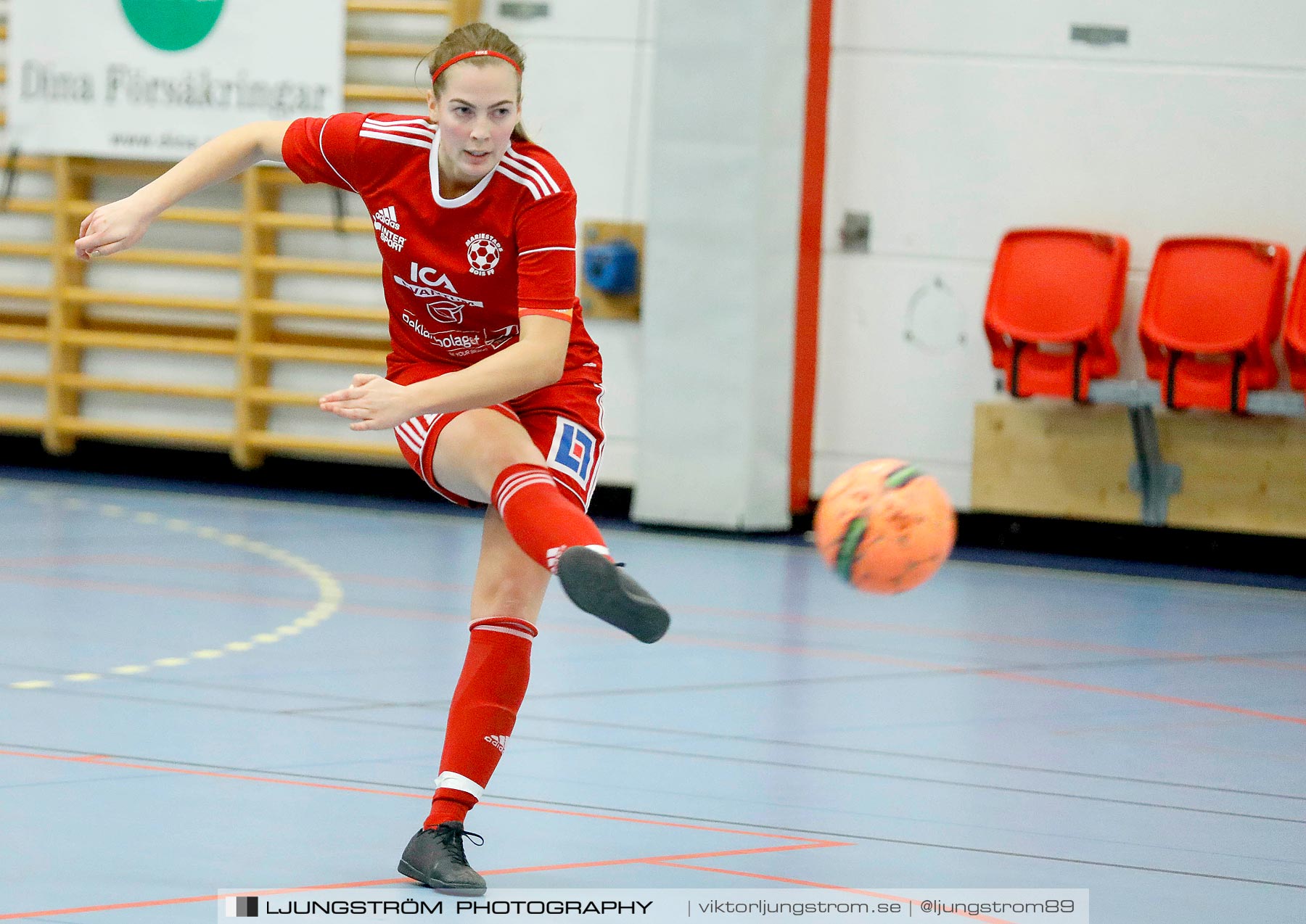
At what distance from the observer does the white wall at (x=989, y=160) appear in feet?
25.7

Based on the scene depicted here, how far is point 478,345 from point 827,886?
43.2 inches

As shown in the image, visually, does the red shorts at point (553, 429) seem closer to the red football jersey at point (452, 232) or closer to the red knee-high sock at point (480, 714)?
the red football jersey at point (452, 232)

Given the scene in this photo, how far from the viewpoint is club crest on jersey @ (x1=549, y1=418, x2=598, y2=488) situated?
305 centimetres

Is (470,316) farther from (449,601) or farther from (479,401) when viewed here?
(449,601)

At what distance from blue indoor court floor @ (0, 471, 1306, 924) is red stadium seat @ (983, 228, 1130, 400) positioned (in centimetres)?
90

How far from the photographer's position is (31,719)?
415cm

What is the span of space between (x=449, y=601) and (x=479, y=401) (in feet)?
11.6

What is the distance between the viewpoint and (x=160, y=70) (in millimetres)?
9117

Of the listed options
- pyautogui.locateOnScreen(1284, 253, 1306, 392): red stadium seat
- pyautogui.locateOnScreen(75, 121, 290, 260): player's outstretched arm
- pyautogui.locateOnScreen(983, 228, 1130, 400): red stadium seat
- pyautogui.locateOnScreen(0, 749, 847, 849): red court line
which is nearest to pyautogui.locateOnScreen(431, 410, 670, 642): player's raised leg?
pyautogui.locateOnScreen(75, 121, 290, 260): player's outstretched arm

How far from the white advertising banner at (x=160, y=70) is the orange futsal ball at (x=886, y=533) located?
6.17 meters

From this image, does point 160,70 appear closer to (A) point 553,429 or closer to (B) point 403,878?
(A) point 553,429

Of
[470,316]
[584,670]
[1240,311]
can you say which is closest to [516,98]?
[470,316]

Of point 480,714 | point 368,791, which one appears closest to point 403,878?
point 480,714

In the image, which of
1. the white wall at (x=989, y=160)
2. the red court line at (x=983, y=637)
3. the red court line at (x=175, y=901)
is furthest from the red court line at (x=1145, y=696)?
the white wall at (x=989, y=160)
